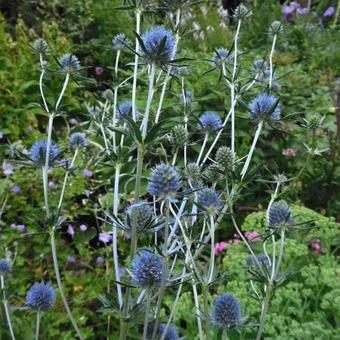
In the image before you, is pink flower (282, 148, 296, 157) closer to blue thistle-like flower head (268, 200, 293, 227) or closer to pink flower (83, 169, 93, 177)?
pink flower (83, 169, 93, 177)

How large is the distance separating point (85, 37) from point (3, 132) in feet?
6.63

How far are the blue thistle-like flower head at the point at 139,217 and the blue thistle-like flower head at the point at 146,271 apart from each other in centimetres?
6

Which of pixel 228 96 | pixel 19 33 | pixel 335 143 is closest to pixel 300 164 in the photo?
pixel 335 143

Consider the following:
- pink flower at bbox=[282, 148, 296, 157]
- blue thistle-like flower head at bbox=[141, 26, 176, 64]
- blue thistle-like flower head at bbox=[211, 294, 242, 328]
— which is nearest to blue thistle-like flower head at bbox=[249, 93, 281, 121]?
blue thistle-like flower head at bbox=[141, 26, 176, 64]

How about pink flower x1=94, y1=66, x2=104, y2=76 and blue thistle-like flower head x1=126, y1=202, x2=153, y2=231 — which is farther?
pink flower x1=94, y1=66, x2=104, y2=76

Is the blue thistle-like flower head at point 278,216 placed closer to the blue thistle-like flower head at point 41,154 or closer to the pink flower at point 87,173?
the blue thistle-like flower head at point 41,154

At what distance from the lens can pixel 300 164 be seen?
335 centimetres

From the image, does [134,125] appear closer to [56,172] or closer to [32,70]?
[56,172]

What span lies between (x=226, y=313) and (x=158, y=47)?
1.80 ft

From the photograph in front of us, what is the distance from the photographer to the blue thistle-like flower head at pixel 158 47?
121cm

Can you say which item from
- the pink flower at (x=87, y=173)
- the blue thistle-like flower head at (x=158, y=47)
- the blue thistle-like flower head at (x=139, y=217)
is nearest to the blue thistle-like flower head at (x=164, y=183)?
the blue thistle-like flower head at (x=139, y=217)

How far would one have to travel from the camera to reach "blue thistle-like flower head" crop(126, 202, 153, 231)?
1.21 m

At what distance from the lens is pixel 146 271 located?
1.20 metres

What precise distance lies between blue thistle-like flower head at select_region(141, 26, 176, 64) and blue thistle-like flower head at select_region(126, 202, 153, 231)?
272 millimetres
